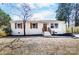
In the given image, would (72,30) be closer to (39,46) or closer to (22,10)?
(39,46)

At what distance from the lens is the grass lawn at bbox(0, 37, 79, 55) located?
3.58 meters

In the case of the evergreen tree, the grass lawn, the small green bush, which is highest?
the evergreen tree

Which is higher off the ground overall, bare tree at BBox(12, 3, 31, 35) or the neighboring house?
bare tree at BBox(12, 3, 31, 35)

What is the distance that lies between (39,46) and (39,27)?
0.25m

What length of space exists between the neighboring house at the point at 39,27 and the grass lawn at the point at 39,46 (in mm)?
81

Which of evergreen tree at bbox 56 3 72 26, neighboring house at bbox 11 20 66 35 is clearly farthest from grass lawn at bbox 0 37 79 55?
evergreen tree at bbox 56 3 72 26

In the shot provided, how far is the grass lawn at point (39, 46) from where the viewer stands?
3580mm

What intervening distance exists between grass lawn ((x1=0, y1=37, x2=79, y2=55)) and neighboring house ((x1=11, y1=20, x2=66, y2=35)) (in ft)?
0.27

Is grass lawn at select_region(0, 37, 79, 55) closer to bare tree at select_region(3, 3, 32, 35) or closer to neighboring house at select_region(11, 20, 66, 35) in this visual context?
neighboring house at select_region(11, 20, 66, 35)

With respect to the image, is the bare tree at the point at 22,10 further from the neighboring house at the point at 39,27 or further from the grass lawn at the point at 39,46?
the grass lawn at the point at 39,46

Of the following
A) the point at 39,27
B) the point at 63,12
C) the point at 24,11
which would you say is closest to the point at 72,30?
the point at 63,12

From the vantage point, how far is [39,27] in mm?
3641
